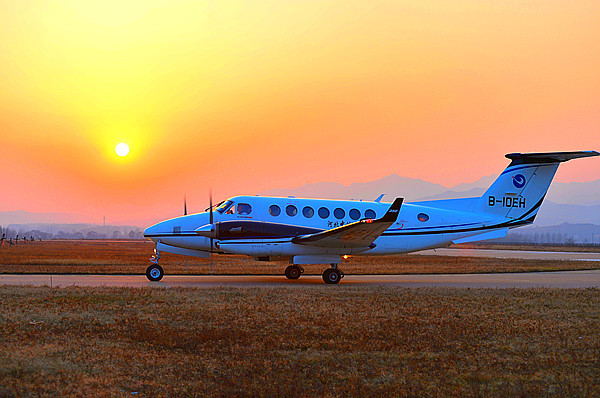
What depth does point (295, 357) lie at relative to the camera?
9641 millimetres

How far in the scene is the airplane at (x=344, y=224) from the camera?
942 inches

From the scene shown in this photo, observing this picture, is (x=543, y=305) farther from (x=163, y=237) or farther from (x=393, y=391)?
(x=163, y=237)

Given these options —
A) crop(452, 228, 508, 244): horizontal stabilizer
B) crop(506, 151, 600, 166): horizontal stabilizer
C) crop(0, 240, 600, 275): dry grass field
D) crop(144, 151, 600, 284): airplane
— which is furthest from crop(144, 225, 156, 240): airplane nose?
crop(506, 151, 600, 166): horizontal stabilizer

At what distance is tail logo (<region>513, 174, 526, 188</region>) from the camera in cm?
2800

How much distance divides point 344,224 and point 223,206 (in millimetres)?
5761

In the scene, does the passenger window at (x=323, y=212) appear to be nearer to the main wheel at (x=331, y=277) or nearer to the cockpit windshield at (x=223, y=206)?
the main wheel at (x=331, y=277)

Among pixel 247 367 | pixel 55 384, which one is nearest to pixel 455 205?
pixel 247 367

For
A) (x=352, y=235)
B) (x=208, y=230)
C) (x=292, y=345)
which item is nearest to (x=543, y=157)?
(x=352, y=235)

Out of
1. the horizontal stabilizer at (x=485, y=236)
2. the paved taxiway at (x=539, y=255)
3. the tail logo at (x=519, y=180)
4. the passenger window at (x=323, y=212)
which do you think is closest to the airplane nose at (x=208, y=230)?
the passenger window at (x=323, y=212)

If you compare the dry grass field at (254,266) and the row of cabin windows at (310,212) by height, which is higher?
the row of cabin windows at (310,212)

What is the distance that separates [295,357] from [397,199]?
12435 millimetres

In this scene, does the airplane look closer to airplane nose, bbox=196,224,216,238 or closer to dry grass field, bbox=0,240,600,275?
airplane nose, bbox=196,224,216,238

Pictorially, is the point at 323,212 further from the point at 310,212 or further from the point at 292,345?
the point at 292,345

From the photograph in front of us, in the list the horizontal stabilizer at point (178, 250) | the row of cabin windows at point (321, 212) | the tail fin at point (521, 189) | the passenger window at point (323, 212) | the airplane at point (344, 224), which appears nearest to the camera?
the airplane at point (344, 224)
